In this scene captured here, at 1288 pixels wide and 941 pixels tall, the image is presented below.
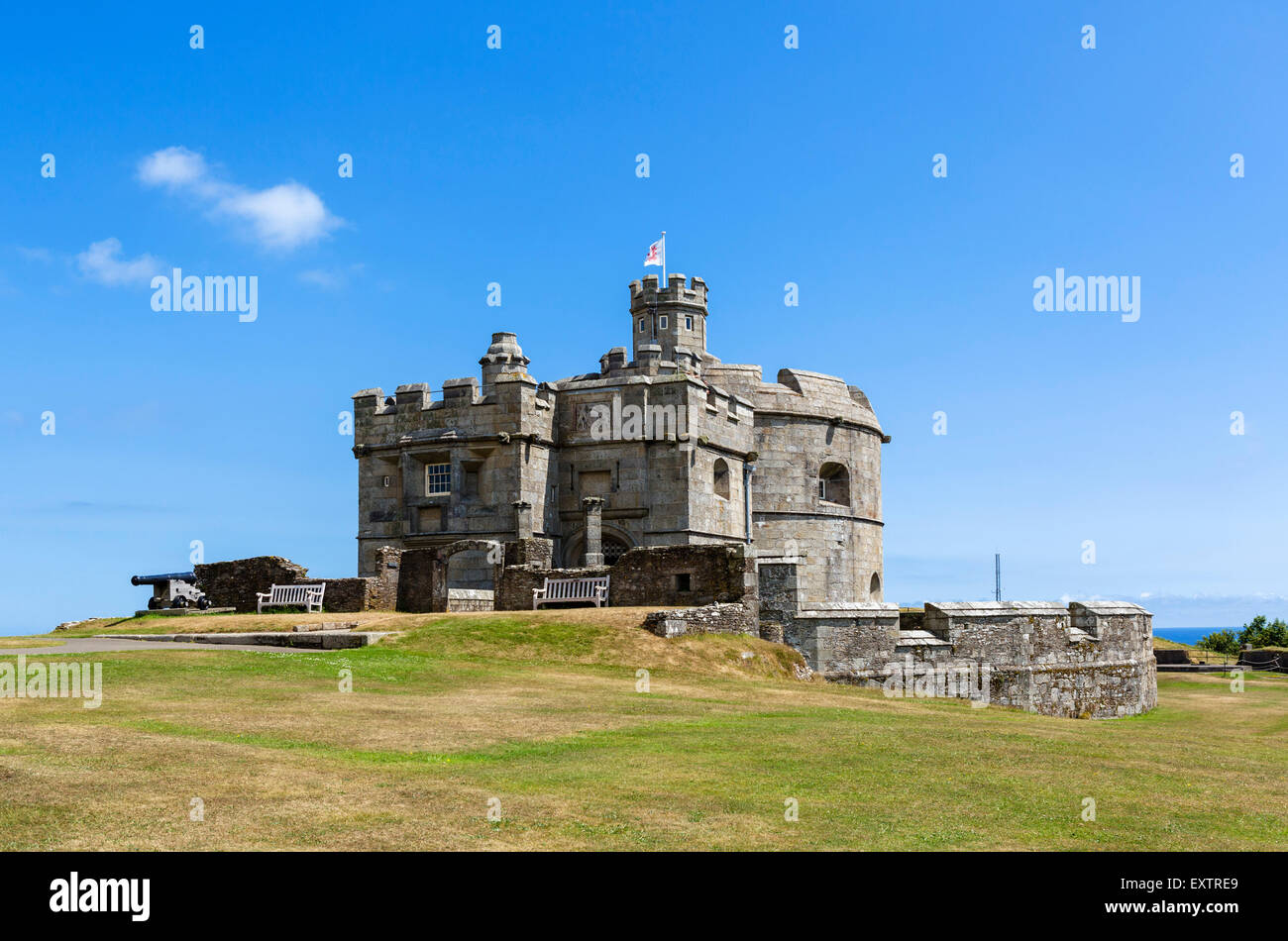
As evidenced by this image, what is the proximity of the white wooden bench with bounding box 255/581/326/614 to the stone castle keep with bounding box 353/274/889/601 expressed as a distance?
Result: 18.1 ft

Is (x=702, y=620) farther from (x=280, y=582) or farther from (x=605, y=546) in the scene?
(x=605, y=546)

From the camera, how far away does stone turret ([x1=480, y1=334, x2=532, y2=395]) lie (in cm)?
3819

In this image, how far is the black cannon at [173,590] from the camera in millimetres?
32812

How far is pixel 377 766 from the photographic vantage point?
395 inches

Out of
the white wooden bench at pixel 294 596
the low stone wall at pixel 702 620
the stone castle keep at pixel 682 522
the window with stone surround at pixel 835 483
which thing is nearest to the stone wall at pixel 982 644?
the stone castle keep at pixel 682 522

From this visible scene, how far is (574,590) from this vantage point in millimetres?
27281

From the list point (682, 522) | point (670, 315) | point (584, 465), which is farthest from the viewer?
point (670, 315)

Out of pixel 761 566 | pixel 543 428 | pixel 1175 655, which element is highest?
pixel 543 428

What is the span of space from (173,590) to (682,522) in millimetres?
15559

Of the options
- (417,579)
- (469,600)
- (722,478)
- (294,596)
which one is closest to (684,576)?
(469,600)
